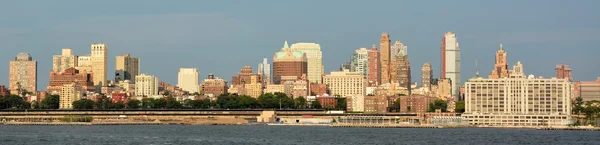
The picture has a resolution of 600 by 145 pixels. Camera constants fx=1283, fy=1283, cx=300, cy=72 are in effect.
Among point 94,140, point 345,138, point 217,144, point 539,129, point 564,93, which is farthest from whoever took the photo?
point 564,93

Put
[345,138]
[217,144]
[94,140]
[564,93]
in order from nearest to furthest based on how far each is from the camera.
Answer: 1. [217,144]
2. [94,140]
3. [345,138]
4. [564,93]

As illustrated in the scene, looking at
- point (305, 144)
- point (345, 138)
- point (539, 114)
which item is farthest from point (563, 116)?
point (305, 144)

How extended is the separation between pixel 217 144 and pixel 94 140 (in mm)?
13906

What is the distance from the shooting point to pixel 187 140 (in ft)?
382

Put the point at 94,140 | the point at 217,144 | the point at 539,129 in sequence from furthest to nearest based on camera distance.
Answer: the point at 539,129 → the point at 94,140 → the point at 217,144

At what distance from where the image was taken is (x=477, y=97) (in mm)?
185625

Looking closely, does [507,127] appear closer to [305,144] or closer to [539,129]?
[539,129]

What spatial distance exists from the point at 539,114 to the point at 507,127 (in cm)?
645

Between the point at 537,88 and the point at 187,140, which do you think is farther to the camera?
the point at 537,88

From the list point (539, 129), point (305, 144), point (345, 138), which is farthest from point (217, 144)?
point (539, 129)

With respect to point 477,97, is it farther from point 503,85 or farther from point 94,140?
point 94,140

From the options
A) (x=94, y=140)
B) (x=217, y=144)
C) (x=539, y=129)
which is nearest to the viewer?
(x=217, y=144)

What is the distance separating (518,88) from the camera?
18275 centimetres

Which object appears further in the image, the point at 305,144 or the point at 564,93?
the point at 564,93
